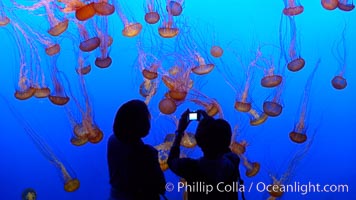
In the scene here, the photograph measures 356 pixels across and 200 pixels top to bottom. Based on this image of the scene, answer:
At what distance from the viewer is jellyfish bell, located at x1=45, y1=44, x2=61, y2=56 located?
156 inches

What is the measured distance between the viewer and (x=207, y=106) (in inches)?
162

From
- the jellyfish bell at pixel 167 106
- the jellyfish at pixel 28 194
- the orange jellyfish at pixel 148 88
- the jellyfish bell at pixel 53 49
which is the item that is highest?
the jellyfish bell at pixel 53 49

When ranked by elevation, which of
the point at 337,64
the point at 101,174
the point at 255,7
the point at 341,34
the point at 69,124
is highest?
the point at 255,7

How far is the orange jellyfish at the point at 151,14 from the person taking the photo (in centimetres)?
396

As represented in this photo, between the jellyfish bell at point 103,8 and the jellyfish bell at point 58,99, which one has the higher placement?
the jellyfish bell at point 103,8

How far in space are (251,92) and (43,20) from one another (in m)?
2.15

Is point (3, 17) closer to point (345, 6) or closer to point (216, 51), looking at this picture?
point (216, 51)

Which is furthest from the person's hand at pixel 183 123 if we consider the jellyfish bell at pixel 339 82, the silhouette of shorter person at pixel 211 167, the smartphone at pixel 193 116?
the jellyfish bell at pixel 339 82

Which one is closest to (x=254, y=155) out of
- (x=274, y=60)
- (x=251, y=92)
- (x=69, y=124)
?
(x=251, y=92)

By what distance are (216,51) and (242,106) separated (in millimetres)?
598

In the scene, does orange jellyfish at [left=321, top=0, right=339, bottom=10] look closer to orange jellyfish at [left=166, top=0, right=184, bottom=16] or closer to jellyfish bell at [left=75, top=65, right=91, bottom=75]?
orange jellyfish at [left=166, top=0, right=184, bottom=16]

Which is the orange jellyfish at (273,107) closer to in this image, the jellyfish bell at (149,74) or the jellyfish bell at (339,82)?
the jellyfish bell at (339,82)

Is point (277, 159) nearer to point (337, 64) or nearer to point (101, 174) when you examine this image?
point (337, 64)

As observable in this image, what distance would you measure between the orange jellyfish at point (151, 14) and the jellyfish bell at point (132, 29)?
10 centimetres
